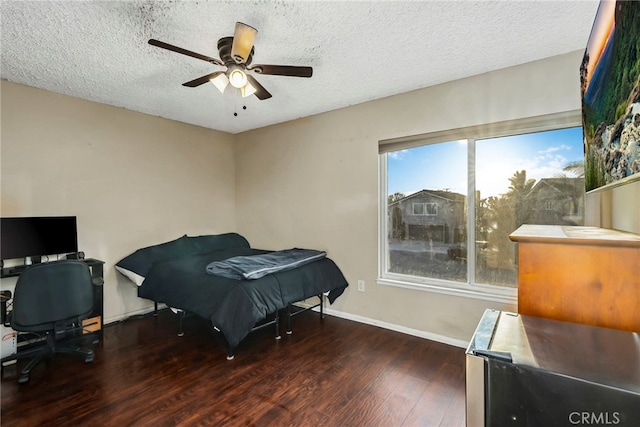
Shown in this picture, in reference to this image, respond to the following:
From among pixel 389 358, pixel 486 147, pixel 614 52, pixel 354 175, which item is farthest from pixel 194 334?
pixel 614 52

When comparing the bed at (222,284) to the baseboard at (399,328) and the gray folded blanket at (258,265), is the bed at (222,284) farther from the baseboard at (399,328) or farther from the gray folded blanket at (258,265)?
the baseboard at (399,328)

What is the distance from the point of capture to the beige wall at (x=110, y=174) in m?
2.85

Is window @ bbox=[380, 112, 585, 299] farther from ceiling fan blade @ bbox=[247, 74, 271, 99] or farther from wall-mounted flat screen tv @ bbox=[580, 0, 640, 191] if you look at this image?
ceiling fan blade @ bbox=[247, 74, 271, 99]

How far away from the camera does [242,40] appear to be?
1.77m

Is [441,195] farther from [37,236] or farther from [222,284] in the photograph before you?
[37,236]

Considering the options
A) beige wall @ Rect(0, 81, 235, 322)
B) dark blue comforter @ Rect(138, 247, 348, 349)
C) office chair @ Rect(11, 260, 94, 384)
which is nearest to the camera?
office chair @ Rect(11, 260, 94, 384)

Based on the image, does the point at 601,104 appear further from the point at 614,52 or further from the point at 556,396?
the point at 556,396

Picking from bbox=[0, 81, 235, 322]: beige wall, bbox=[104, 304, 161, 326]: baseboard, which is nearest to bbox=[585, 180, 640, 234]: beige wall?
bbox=[0, 81, 235, 322]: beige wall

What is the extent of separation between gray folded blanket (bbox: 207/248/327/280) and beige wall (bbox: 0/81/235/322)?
4.44 ft

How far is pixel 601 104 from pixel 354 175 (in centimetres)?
232

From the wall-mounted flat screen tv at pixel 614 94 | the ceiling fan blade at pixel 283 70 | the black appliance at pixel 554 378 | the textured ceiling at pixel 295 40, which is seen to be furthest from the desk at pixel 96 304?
the wall-mounted flat screen tv at pixel 614 94

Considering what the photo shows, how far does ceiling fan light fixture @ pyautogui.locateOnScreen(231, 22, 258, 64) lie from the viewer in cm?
170

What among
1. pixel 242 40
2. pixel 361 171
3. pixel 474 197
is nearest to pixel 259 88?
pixel 242 40

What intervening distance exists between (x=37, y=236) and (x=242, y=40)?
268 cm
